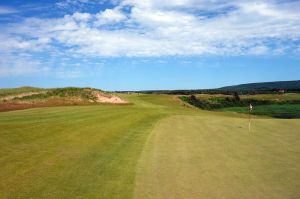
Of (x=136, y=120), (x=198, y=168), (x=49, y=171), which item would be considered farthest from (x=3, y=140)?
(x=136, y=120)

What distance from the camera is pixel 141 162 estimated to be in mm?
14375

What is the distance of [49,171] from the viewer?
12328 millimetres

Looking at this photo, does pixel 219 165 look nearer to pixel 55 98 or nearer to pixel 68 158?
pixel 68 158

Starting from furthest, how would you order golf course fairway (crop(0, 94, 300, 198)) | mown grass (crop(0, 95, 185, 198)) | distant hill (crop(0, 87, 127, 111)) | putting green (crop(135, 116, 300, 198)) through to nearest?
1. distant hill (crop(0, 87, 127, 111))
2. putting green (crop(135, 116, 300, 198))
3. golf course fairway (crop(0, 94, 300, 198))
4. mown grass (crop(0, 95, 185, 198))

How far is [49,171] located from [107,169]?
1.90 meters

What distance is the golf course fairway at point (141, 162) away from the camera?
10.8 meters

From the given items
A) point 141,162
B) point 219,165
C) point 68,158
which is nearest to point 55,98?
point 68,158

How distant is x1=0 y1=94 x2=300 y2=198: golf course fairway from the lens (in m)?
10.8

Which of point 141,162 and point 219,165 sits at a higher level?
point 141,162

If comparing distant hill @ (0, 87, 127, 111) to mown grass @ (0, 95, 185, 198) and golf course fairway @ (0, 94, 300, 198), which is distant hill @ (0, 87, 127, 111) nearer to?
mown grass @ (0, 95, 185, 198)

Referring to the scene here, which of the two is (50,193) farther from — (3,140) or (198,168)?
(3,140)

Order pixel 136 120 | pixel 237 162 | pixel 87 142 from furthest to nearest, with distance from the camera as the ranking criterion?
pixel 136 120 → pixel 87 142 → pixel 237 162


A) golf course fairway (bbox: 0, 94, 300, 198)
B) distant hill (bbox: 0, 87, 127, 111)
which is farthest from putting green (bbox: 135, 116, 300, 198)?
distant hill (bbox: 0, 87, 127, 111)

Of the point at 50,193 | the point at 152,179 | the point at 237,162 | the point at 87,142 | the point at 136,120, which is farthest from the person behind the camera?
the point at 136,120
